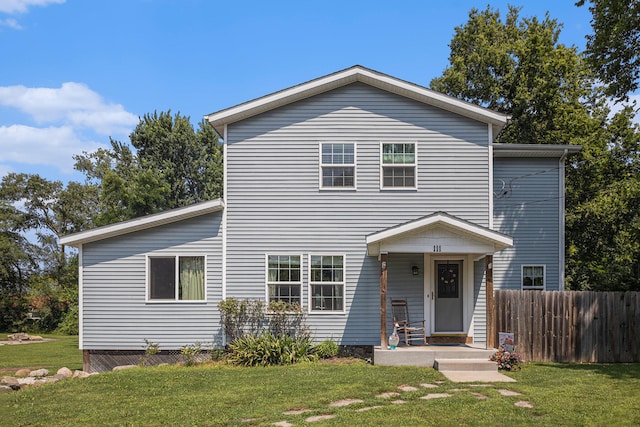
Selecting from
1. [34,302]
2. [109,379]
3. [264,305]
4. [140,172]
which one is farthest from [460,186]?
[34,302]

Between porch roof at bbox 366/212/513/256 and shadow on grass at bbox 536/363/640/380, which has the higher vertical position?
porch roof at bbox 366/212/513/256

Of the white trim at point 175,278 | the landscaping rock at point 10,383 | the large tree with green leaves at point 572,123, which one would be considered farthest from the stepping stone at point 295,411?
the large tree with green leaves at point 572,123

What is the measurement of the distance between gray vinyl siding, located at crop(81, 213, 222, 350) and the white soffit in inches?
124

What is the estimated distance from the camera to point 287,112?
14.2 metres

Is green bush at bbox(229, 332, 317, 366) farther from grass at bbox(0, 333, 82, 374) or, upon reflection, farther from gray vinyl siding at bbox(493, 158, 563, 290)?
gray vinyl siding at bbox(493, 158, 563, 290)

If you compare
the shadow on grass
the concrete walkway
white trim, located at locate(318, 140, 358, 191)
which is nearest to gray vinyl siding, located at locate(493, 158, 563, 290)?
the shadow on grass

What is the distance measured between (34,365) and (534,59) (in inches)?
887

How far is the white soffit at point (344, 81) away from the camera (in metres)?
13.8

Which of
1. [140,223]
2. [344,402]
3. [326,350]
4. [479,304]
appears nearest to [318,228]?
[326,350]

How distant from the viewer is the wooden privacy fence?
1299cm

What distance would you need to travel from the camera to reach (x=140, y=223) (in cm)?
1342

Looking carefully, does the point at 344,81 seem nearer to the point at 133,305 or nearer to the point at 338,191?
the point at 338,191

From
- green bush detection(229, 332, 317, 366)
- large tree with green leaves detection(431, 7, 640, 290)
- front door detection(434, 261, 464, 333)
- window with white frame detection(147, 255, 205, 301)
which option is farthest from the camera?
large tree with green leaves detection(431, 7, 640, 290)

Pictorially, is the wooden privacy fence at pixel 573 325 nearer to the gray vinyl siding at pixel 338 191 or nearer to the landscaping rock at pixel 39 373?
the gray vinyl siding at pixel 338 191
